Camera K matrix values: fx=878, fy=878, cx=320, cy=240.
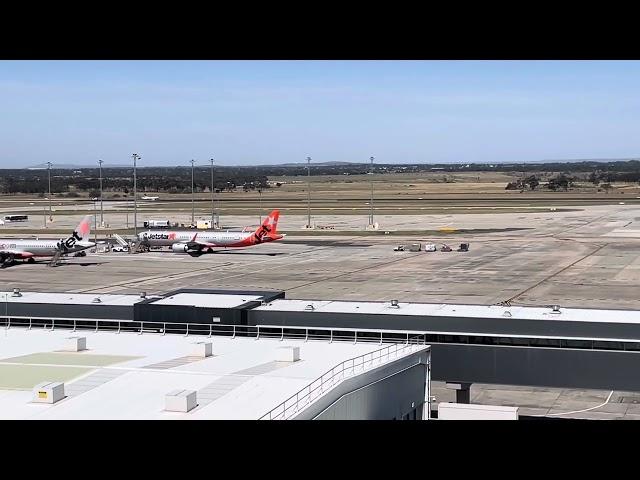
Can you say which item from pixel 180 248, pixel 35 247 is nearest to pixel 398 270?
pixel 180 248

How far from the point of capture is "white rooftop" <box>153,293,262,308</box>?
31.9 metres

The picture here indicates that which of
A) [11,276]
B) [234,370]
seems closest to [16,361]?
[234,370]

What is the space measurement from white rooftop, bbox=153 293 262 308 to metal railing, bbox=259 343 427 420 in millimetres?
8435

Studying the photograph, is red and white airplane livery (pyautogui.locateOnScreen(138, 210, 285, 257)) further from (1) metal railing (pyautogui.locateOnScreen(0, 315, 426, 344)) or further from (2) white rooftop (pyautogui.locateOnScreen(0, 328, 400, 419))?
(2) white rooftop (pyautogui.locateOnScreen(0, 328, 400, 419))

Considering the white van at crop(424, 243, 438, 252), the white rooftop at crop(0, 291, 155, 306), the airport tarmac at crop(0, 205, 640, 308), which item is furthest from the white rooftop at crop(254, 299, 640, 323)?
the white van at crop(424, 243, 438, 252)

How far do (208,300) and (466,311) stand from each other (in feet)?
31.5

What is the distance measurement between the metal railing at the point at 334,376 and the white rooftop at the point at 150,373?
1.37 ft

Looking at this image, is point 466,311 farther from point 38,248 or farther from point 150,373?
point 38,248

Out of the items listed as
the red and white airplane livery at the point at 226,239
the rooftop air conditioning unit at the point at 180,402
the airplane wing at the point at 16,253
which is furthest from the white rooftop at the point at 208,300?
the red and white airplane livery at the point at 226,239

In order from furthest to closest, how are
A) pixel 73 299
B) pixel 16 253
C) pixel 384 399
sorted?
1. pixel 16 253
2. pixel 73 299
3. pixel 384 399

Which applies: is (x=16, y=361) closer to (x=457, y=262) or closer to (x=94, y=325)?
(x=94, y=325)

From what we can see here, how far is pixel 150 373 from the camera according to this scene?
21750 mm

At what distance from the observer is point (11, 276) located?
2665 inches
